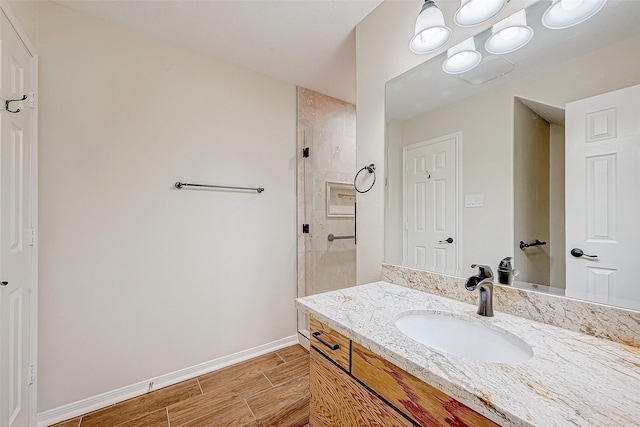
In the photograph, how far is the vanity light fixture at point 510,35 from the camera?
3.22 ft

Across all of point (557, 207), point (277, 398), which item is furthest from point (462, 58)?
point (277, 398)

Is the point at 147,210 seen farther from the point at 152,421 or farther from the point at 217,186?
the point at 152,421

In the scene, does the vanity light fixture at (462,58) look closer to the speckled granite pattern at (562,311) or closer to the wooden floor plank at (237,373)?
the speckled granite pattern at (562,311)

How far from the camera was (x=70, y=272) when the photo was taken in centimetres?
155

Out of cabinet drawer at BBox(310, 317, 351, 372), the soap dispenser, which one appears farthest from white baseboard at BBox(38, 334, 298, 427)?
the soap dispenser

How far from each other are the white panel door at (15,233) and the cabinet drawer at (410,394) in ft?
4.83

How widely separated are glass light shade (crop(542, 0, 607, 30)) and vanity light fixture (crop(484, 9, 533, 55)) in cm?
6

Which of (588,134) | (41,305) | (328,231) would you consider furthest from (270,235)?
(588,134)

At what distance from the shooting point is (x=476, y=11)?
1.06 metres

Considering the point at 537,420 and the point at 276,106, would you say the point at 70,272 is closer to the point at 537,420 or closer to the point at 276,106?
the point at 276,106

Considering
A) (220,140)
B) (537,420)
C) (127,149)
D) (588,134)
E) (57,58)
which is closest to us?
(537,420)

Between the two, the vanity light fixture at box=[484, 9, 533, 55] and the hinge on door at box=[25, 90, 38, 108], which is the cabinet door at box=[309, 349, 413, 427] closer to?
the vanity light fixture at box=[484, 9, 533, 55]

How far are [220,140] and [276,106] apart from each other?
2.00 ft

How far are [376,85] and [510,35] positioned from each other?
66 centimetres
